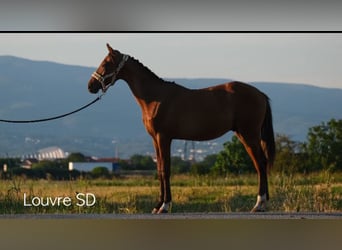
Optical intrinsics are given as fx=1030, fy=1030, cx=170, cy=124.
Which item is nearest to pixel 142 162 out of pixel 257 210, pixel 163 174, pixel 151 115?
pixel 163 174

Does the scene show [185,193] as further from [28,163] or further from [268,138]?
[28,163]

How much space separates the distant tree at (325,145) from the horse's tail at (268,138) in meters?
0.57

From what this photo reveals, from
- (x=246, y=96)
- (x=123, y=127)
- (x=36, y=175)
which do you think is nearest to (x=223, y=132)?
(x=246, y=96)

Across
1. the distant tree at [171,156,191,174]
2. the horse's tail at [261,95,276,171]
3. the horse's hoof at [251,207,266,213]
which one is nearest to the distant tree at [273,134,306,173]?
the horse's tail at [261,95,276,171]

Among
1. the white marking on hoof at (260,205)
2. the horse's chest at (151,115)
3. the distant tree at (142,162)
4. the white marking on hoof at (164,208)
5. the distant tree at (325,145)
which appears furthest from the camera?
the distant tree at (325,145)

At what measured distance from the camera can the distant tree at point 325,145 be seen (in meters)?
11.9

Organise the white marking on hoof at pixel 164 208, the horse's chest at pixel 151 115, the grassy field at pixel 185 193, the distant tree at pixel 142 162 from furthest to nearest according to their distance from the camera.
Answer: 1. the distant tree at pixel 142 162
2. the grassy field at pixel 185 193
3. the white marking on hoof at pixel 164 208
4. the horse's chest at pixel 151 115

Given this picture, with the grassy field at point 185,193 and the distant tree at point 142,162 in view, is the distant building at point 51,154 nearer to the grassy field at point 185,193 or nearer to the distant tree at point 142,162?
the grassy field at point 185,193

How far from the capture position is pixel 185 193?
460 inches

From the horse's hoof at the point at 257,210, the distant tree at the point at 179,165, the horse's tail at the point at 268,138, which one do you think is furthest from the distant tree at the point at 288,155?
the distant tree at the point at 179,165

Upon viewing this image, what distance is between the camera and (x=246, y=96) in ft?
37.6

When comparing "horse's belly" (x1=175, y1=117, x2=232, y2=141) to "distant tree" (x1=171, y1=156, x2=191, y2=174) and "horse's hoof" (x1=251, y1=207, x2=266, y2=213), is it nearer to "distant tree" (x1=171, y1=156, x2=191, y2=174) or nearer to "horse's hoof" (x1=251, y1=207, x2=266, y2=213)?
"distant tree" (x1=171, y1=156, x2=191, y2=174)

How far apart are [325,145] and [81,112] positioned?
2.85 m

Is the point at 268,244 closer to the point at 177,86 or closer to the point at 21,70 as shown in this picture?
the point at 177,86
